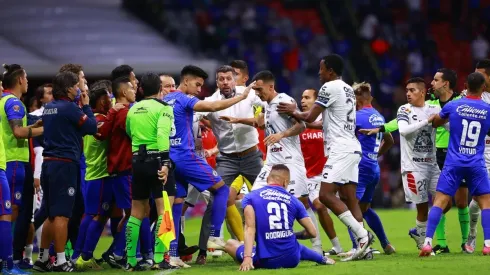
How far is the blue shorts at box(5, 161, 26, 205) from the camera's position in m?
13.3

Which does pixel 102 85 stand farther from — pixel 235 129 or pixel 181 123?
pixel 235 129

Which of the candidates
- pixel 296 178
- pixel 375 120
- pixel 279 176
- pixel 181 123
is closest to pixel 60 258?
pixel 181 123

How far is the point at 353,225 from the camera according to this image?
12.9 meters

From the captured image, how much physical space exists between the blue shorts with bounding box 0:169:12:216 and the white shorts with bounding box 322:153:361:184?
156 inches

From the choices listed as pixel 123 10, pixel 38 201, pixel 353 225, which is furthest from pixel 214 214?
pixel 123 10

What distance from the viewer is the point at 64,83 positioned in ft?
41.4

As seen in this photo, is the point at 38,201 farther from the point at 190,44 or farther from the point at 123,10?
the point at 123,10

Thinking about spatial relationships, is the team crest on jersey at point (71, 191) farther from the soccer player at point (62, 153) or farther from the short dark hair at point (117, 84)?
the short dark hair at point (117, 84)

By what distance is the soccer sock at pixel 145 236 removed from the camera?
1328 cm

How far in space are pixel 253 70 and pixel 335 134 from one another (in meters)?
17.5

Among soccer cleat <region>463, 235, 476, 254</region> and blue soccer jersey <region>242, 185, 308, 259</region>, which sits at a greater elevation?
blue soccer jersey <region>242, 185, 308, 259</region>

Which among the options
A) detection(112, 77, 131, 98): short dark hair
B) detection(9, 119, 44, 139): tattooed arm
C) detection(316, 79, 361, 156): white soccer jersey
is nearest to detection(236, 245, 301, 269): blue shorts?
detection(316, 79, 361, 156): white soccer jersey

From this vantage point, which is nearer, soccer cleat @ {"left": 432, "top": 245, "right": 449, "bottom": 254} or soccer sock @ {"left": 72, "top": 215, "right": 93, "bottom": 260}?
soccer sock @ {"left": 72, "top": 215, "right": 93, "bottom": 260}

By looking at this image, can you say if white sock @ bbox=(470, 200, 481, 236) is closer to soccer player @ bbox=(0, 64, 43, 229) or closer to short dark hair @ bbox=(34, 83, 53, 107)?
soccer player @ bbox=(0, 64, 43, 229)
